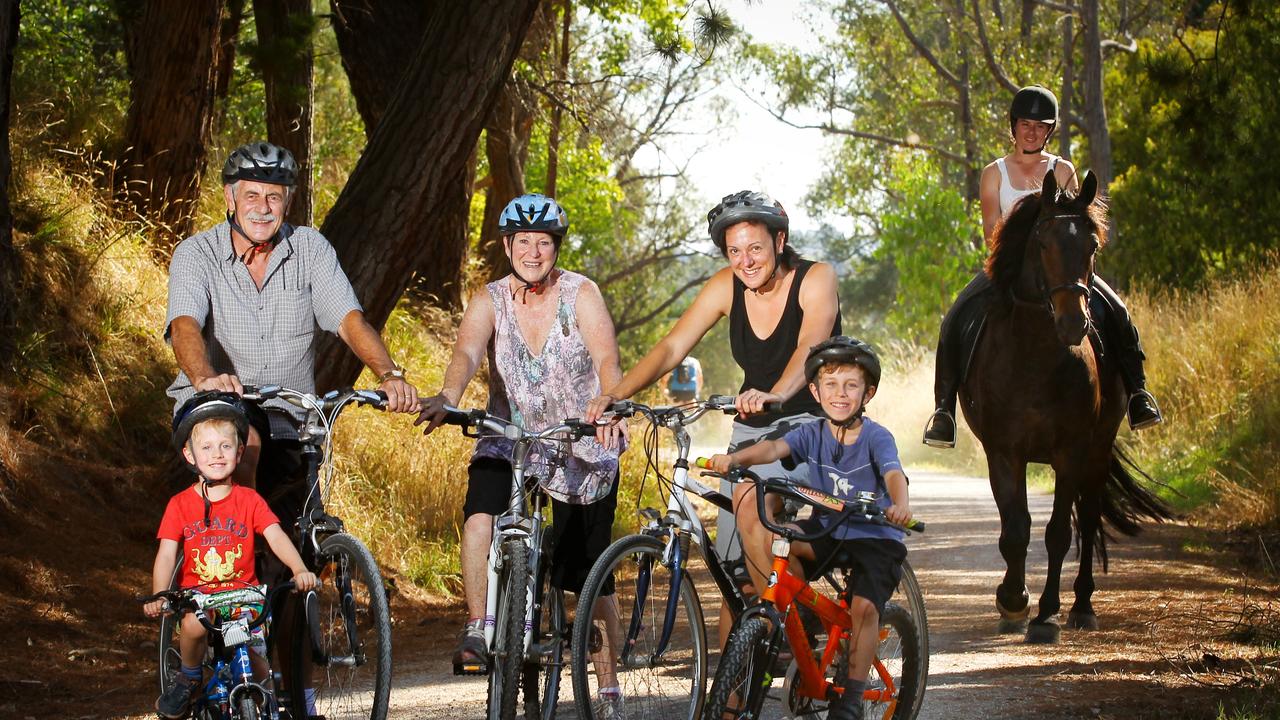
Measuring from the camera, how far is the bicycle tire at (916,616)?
5.81 meters

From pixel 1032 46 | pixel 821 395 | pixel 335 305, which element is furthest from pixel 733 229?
pixel 1032 46

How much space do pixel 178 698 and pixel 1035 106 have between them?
250 inches

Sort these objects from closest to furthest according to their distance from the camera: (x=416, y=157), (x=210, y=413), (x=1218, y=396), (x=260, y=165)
Answer: (x=210, y=413), (x=260, y=165), (x=416, y=157), (x=1218, y=396)

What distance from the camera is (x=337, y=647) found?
583 cm

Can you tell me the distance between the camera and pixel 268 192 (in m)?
6.08

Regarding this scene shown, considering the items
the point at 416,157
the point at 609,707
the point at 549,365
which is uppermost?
the point at 416,157

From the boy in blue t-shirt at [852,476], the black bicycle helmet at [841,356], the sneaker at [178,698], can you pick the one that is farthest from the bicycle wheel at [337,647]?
the black bicycle helmet at [841,356]

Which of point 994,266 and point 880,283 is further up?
point 880,283

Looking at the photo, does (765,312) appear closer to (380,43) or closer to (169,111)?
(169,111)

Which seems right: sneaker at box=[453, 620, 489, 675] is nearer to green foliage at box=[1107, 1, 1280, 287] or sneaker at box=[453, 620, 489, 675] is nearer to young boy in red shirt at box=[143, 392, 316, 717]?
young boy in red shirt at box=[143, 392, 316, 717]

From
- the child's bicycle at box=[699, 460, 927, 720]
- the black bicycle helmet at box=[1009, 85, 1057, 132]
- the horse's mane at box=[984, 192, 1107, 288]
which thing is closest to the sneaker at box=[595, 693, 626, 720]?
the child's bicycle at box=[699, 460, 927, 720]

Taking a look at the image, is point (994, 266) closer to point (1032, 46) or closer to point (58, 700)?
point (58, 700)

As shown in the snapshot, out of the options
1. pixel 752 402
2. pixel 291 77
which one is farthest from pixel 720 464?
pixel 291 77

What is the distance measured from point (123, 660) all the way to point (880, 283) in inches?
2799
